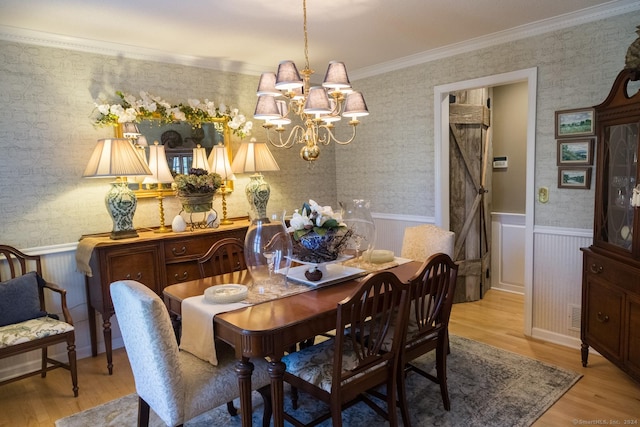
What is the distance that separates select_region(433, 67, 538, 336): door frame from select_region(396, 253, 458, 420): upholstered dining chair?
141cm

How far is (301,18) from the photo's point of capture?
3.02 meters

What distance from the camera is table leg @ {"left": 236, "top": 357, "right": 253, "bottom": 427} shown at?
1.89m

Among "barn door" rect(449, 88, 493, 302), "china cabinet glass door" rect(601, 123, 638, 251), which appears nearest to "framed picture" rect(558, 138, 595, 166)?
"china cabinet glass door" rect(601, 123, 638, 251)

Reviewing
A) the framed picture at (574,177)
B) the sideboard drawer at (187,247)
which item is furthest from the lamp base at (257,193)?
the framed picture at (574,177)

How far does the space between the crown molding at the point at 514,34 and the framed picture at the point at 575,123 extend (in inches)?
25.2

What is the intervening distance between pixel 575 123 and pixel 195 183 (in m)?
3.00

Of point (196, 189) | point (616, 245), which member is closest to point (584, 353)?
point (616, 245)

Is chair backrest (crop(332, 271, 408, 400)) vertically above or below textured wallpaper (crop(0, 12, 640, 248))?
below

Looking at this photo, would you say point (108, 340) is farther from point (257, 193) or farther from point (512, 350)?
point (512, 350)

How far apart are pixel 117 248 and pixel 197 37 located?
5.74ft

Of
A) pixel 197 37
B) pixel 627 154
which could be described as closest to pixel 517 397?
pixel 627 154

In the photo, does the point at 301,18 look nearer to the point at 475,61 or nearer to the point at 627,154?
the point at 475,61

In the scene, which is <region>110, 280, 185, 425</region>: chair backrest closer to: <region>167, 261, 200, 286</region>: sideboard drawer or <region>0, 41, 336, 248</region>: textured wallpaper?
<region>167, 261, 200, 286</region>: sideboard drawer

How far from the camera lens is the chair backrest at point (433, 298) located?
2199mm
